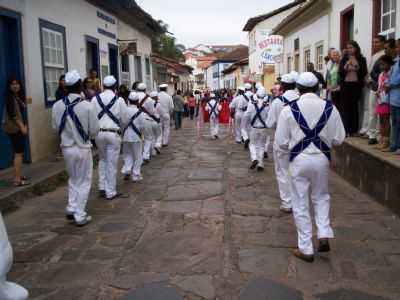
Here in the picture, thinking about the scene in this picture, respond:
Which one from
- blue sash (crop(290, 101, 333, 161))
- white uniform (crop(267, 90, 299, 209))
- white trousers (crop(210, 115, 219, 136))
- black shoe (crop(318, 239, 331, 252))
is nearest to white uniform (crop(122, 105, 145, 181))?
white uniform (crop(267, 90, 299, 209))

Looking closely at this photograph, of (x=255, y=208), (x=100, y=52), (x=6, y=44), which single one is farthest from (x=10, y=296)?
(x=100, y=52)

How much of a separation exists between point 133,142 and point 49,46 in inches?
139

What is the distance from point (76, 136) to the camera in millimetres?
6348

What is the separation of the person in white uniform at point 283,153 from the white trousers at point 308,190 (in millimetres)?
1610

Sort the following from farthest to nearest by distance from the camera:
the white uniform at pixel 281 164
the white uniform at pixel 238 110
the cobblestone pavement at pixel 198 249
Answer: the white uniform at pixel 238 110 < the white uniform at pixel 281 164 < the cobblestone pavement at pixel 198 249

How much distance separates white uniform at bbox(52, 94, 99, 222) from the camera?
636 centimetres

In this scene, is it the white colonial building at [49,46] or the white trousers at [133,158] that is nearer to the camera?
the white trousers at [133,158]

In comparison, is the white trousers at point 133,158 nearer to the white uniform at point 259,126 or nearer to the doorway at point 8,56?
the doorway at point 8,56

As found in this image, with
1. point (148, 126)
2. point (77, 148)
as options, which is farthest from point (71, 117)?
point (148, 126)

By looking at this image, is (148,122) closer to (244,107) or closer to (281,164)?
(244,107)

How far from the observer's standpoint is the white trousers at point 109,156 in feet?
25.4

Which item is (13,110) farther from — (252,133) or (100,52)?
(100,52)

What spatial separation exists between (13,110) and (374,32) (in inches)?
282

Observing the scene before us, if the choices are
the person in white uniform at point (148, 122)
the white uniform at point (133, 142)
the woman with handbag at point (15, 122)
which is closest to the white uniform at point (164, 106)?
the person in white uniform at point (148, 122)
